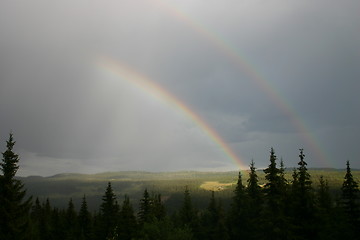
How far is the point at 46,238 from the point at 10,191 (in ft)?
152

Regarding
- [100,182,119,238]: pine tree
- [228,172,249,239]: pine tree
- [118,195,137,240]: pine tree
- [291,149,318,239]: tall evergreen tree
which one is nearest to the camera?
[291,149,318,239]: tall evergreen tree

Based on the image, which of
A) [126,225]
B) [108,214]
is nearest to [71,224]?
[108,214]

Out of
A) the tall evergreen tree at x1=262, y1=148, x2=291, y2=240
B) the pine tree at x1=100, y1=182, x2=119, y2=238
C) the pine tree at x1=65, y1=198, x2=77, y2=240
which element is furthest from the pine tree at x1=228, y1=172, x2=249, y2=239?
the pine tree at x1=65, y1=198, x2=77, y2=240

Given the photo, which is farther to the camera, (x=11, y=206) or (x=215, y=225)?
(x=215, y=225)

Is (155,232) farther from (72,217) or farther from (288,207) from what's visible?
(72,217)

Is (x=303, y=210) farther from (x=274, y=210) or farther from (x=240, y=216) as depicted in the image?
(x=240, y=216)

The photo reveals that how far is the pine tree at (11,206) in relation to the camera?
30312 millimetres

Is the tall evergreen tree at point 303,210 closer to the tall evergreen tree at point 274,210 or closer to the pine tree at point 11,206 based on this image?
the tall evergreen tree at point 274,210

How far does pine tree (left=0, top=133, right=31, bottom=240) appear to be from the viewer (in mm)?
30312

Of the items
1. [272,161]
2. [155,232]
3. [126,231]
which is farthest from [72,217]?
[272,161]

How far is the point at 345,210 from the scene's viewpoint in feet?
127

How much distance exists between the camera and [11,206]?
100 ft

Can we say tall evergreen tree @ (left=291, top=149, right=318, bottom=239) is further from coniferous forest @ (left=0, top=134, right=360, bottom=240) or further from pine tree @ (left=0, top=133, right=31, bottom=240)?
pine tree @ (left=0, top=133, right=31, bottom=240)

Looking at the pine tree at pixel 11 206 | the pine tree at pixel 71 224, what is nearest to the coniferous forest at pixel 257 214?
the pine tree at pixel 11 206
